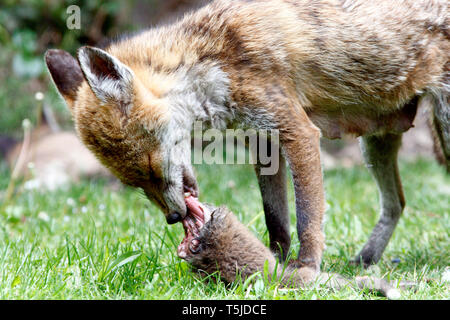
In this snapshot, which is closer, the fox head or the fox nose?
the fox head

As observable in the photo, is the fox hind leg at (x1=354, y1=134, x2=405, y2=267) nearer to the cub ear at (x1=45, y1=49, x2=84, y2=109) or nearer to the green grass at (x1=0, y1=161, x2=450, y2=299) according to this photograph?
the green grass at (x1=0, y1=161, x2=450, y2=299)

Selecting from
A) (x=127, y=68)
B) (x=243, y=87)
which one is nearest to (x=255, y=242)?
(x=243, y=87)

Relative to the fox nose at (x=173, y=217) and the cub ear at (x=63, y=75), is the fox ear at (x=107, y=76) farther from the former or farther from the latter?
the fox nose at (x=173, y=217)

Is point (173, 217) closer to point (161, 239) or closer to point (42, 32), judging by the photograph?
point (161, 239)

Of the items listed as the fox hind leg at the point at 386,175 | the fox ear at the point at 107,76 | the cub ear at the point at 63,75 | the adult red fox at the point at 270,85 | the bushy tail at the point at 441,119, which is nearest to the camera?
the fox ear at the point at 107,76

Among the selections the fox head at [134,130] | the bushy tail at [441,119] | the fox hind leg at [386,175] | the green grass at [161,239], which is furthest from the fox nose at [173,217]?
the bushy tail at [441,119]

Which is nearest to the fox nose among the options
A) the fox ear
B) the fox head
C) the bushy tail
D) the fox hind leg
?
the fox head

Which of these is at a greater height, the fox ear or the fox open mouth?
the fox ear

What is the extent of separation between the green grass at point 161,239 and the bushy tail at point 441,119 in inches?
37.7

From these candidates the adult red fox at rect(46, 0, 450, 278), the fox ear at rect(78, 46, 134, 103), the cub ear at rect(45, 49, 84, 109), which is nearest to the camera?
the fox ear at rect(78, 46, 134, 103)

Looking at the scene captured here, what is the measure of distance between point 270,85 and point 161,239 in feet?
4.87

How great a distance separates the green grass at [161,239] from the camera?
3691mm

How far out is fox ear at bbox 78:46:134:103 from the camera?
3.85m

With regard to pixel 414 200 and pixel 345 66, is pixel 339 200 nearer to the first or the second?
pixel 414 200
